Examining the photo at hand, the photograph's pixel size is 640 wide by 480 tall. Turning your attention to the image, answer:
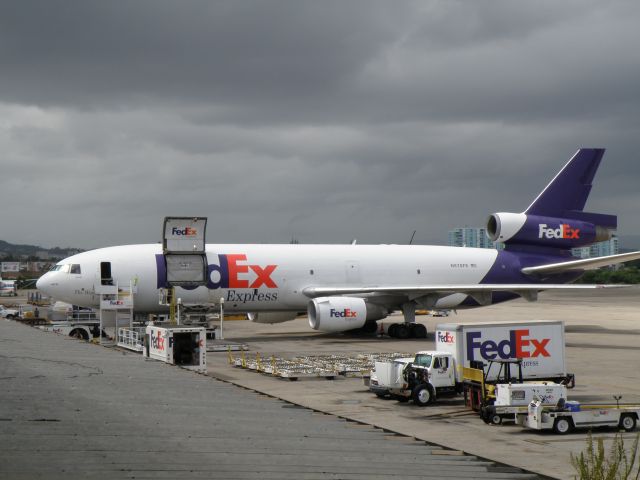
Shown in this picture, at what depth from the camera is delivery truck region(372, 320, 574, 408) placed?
21.5 meters

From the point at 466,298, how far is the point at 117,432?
34.8 m

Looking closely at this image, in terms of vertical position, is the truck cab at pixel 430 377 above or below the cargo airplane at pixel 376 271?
below

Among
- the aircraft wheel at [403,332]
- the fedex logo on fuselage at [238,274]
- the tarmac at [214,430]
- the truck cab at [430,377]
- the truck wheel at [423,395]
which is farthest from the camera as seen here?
the aircraft wheel at [403,332]

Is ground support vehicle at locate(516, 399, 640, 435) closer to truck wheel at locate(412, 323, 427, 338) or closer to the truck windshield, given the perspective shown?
the truck windshield

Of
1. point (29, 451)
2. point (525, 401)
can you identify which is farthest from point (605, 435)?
point (29, 451)

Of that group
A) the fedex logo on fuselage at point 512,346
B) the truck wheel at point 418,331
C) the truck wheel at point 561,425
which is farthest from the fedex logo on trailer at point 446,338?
the truck wheel at point 418,331

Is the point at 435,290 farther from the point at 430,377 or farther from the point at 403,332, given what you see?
the point at 430,377

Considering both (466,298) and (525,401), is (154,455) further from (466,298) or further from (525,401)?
(466,298)

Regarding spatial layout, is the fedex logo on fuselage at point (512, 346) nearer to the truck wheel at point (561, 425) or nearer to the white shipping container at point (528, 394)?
the white shipping container at point (528, 394)

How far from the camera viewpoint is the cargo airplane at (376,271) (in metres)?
37.3

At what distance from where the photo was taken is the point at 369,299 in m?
40.3

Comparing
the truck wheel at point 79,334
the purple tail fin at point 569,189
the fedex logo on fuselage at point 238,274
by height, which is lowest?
the truck wheel at point 79,334

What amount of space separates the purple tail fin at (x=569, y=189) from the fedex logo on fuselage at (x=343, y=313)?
45.8ft

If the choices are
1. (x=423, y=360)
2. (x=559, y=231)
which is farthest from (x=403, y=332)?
(x=423, y=360)
